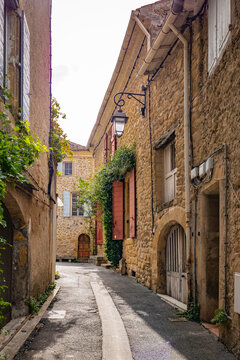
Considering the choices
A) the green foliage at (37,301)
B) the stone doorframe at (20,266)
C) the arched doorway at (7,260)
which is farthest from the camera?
the green foliage at (37,301)

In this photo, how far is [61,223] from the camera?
21.5 m

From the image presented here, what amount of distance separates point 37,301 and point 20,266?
116 centimetres

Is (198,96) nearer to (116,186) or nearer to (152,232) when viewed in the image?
(152,232)

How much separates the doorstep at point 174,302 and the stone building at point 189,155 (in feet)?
0.30

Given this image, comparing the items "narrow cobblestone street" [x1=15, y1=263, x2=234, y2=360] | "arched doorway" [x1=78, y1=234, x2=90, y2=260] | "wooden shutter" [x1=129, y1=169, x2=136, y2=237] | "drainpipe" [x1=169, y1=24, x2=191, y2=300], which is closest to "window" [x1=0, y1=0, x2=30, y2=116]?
"drainpipe" [x1=169, y1=24, x2=191, y2=300]

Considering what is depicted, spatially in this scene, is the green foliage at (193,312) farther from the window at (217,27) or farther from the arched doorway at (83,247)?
the arched doorway at (83,247)

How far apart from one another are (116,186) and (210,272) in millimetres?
6710

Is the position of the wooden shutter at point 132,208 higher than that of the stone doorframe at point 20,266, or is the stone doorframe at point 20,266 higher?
the wooden shutter at point 132,208

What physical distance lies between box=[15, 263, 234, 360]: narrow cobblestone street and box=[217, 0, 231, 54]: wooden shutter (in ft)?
11.2

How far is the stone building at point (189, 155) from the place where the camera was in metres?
4.07

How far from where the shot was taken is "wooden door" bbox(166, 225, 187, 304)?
254 inches

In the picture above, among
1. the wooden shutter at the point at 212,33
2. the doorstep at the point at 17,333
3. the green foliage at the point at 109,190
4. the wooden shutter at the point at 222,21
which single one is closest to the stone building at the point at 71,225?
the green foliage at the point at 109,190

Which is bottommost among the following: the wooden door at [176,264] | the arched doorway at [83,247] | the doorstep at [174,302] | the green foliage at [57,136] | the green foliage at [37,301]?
the arched doorway at [83,247]

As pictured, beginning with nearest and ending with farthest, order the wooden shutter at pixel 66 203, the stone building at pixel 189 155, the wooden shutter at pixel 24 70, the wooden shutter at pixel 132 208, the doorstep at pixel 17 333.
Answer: the doorstep at pixel 17 333
the stone building at pixel 189 155
the wooden shutter at pixel 24 70
the wooden shutter at pixel 132 208
the wooden shutter at pixel 66 203
